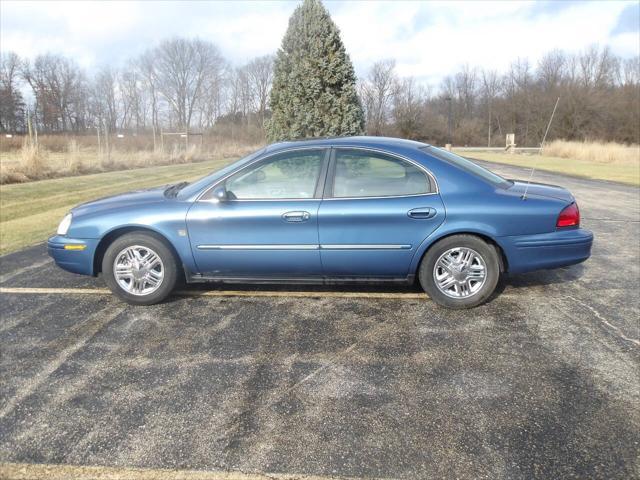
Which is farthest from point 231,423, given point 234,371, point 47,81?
point 47,81

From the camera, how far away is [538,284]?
4672 millimetres

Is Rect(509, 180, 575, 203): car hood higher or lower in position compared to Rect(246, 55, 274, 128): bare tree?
lower

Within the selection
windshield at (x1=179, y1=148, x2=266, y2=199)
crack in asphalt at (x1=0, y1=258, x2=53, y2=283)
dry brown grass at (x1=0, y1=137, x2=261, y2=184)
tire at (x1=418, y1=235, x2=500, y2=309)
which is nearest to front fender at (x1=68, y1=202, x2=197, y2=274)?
windshield at (x1=179, y1=148, x2=266, y2=199)

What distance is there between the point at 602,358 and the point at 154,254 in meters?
3.62

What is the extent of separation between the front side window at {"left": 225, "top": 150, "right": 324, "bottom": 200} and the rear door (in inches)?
7.0

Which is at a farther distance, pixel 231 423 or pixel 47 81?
pixel 47 81

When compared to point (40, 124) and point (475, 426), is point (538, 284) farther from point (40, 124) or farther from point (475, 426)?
point (40, 124)

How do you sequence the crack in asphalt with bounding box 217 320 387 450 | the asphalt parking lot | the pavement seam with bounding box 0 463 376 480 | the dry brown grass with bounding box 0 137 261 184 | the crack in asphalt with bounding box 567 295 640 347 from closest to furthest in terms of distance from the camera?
the pavement seam with bounding box 0 463 376 480 → the asphalt parking lot → the crack in asphalt with bounding box 217 320 387 450 → the crack in asphalt with bounding box 567 295 640 347 → the dry brown grass with bounding box 0 137 261 184

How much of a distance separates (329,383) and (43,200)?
10564 mm

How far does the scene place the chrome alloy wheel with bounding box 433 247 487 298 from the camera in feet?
13.0

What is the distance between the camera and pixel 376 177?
4051 millimetres

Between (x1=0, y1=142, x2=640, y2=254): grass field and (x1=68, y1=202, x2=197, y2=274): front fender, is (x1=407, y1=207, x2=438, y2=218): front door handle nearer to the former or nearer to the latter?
(x1=68, y1=202, x2=197, y2=274): front fender

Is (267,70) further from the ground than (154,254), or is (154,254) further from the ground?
(267,70)

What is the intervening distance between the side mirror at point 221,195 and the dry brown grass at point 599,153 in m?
24.3
